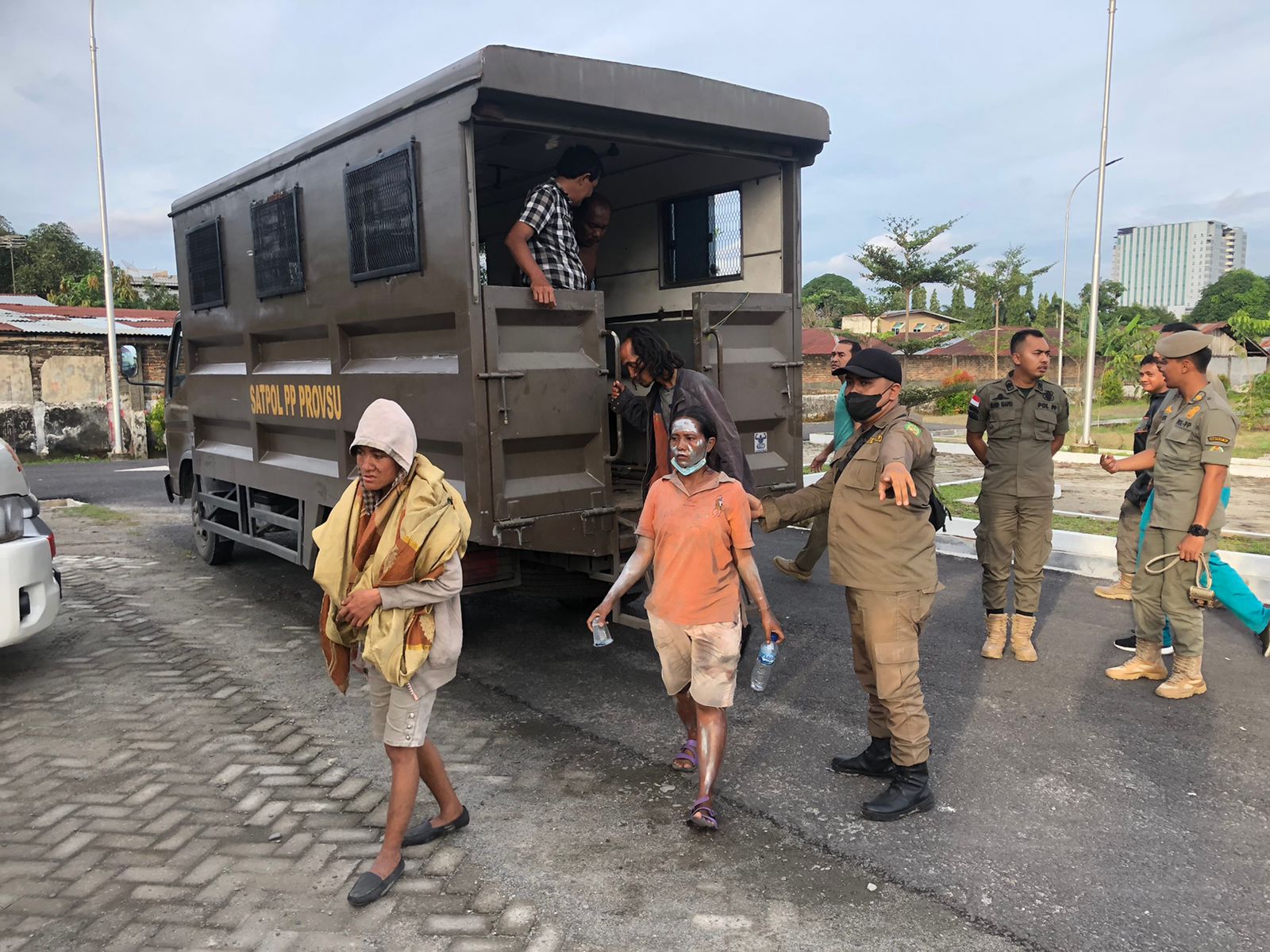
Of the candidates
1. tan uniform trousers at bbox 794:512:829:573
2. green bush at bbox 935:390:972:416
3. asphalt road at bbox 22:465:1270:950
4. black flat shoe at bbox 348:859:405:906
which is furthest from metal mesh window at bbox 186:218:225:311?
green bush at bbox 935:390:972:416

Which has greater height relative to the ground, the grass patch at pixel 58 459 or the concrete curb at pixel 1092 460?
the concrete curb at pixel 1092 460

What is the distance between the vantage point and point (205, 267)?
6.96 m

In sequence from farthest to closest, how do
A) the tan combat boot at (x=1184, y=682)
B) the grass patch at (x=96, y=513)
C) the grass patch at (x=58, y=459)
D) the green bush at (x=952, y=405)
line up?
the green bush at (x=952, y=405), the grass patch at (x=58, y=459), the grass patch at (x=96, y=513), the tan combat boot at (x=1184, y=682)

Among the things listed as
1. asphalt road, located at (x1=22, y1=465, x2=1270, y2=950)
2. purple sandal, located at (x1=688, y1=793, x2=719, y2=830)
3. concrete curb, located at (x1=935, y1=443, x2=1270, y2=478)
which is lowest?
asphalt road, located at (x1=22, y1=465, x2=1270, y2=950)

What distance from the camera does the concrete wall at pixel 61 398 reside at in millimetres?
18516

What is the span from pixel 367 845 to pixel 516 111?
10.2ft

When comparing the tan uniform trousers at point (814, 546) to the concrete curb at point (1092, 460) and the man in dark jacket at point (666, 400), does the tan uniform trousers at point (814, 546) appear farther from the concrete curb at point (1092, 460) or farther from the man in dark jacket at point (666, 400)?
the concrete curb at point (1092, 460)

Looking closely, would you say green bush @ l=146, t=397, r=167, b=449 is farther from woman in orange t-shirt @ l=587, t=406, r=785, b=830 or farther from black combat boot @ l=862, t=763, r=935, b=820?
black combat boot @ l=862, t=763, r=935, b=820

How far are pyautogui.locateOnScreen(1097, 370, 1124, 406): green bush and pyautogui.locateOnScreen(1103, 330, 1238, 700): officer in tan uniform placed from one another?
2787 centimetres

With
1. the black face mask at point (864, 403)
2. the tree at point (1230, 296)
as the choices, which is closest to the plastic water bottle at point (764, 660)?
the black face mask at point (864, 403)

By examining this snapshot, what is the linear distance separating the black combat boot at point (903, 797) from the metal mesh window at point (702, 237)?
3.28m

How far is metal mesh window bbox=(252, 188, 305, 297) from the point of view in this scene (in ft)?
18.5

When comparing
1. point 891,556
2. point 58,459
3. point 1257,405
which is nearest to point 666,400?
point 891,556

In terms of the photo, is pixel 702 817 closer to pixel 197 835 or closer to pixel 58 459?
pixel 197 835
